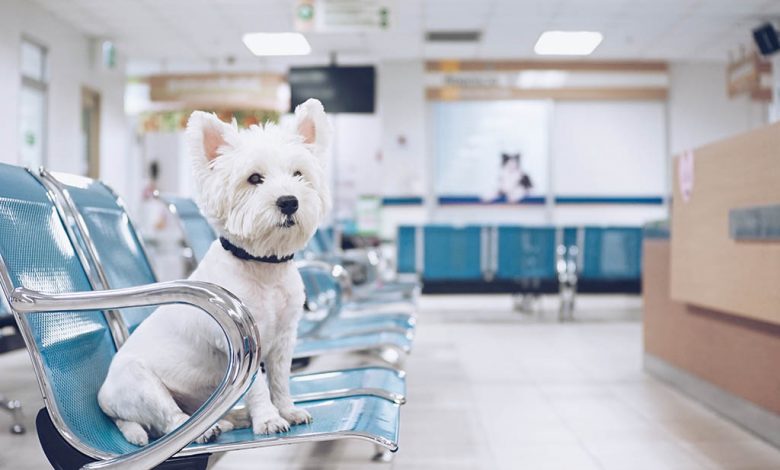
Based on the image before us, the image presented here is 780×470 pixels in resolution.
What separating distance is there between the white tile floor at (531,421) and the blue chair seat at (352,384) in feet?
1.59

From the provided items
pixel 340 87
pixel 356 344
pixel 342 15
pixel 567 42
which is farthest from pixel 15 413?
pixel 567 42

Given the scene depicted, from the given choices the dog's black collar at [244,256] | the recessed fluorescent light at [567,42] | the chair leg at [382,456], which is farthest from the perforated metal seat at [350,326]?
the recessed fluorescent light at [567,42]

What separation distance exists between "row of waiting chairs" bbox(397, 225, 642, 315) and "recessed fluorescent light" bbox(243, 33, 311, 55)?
3853mm

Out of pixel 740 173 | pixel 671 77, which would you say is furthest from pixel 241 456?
pixel 671 77

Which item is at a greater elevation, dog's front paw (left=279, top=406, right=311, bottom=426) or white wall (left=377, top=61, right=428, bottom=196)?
white wall (left=377, top=61, right=428, bottom=196)

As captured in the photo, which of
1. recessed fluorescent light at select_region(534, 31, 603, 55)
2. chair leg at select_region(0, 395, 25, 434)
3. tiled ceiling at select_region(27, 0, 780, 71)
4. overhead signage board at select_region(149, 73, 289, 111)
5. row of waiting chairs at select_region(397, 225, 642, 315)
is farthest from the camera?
overhead signage board at select_region(149, 73, 289, 111)

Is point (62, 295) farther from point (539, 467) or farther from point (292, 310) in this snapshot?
point (539, 467)

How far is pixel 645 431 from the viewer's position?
8.74 ft

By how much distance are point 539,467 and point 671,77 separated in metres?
10.1

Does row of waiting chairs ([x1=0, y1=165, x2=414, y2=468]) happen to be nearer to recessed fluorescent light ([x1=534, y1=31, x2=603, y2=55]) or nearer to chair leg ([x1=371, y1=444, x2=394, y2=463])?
chair leg ([x1=371, y1=444, x2=394, y2=463])

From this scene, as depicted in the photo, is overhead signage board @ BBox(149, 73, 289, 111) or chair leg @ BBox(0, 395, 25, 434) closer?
chair leg @ BBox(0, 395, 25, 434)

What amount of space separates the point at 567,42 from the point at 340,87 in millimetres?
3334

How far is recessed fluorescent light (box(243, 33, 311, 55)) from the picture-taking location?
9125 mm

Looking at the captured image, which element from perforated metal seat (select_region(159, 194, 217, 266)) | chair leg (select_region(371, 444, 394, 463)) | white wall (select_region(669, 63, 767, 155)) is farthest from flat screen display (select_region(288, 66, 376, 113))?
chair leg (select_region(371, 444, 394, 463))
